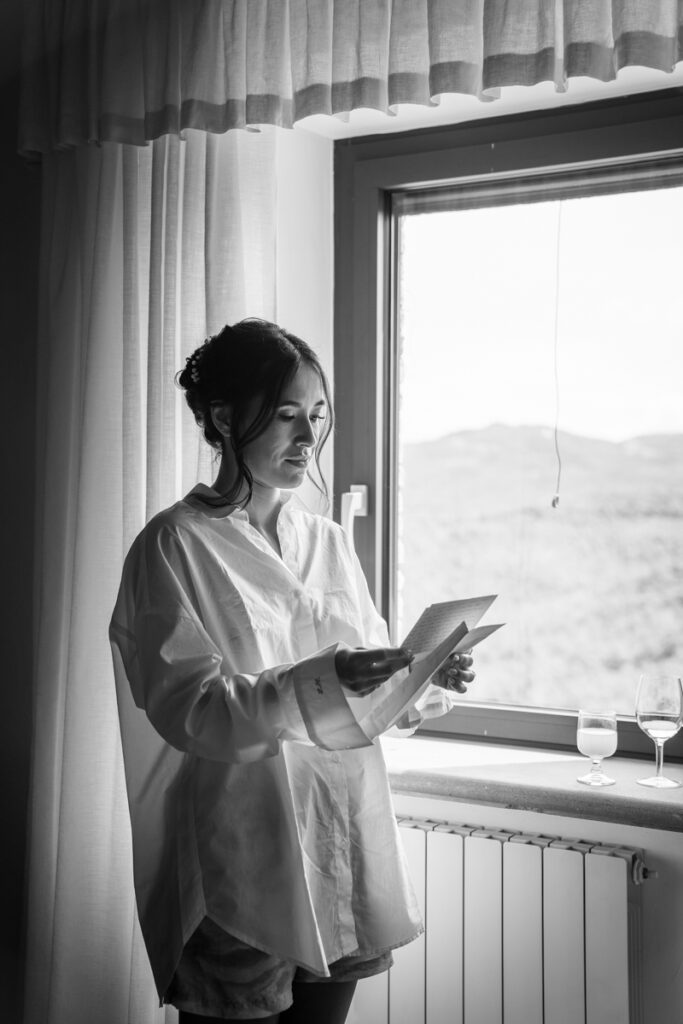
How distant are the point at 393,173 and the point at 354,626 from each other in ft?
4.05

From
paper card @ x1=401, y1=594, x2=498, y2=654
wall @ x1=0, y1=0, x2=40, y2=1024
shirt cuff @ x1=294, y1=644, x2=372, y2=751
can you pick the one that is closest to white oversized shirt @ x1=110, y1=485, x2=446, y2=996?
shirt cuff @ x1=294, y1=644, x2=372, y2=751

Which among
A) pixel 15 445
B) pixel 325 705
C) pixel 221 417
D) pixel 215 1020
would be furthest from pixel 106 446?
pixel 215 1020

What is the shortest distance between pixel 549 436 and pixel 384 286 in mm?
527

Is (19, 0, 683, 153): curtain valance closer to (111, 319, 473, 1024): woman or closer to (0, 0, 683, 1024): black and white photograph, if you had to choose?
(0, 0, 683, 1024): black and white photograph

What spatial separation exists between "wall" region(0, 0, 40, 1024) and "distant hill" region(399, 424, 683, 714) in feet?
2.85

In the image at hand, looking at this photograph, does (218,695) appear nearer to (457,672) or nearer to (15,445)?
(457,672)

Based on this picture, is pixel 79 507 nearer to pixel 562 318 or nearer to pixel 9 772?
pixel 9 772

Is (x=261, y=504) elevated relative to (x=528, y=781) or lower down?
elevated

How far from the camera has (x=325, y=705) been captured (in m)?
1.29

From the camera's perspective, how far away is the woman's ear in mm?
1536

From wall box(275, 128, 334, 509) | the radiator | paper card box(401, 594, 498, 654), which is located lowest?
the radiator

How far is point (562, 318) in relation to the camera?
2.29 meters

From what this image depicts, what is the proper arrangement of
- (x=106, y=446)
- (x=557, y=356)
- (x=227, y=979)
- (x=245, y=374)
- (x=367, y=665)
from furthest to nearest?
1. (x=557, y=356)
2. (x=106, y=446)
3. (x=245, y=374)
4. (x=227, y=979)
5. (x=367, y=665)

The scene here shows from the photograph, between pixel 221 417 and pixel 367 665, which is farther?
pixel 221 417
